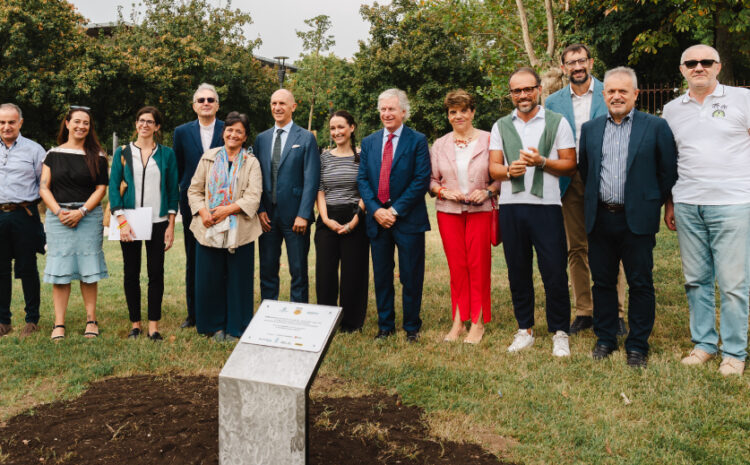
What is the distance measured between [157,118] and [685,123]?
4.84 m

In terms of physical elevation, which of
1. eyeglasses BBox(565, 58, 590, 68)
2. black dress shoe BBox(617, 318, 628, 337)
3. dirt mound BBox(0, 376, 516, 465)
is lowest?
dirt mound BBox(0, 376, 516, 465)

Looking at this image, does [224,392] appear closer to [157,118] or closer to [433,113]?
[157,118]

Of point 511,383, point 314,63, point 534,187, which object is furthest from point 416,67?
point 511,383

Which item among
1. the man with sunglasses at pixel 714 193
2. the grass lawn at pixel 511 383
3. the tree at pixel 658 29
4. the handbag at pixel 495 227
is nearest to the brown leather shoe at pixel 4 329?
the grass lawn at pixel 511 383

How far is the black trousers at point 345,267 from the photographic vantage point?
19.4 feet

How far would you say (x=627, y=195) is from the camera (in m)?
4.62

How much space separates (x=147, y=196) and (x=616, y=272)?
440 centimetres

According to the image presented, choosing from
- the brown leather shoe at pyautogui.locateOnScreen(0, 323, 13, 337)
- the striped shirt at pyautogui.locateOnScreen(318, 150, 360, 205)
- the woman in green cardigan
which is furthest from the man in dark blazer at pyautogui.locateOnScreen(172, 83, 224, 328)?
the brown leather shoe at pyautogui.locateOnScreen(0, 323, 13, 337)

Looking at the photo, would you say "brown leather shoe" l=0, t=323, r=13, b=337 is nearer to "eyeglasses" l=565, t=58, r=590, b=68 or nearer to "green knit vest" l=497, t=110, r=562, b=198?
"green knit vest" l=497, t=110, r=562, b=198

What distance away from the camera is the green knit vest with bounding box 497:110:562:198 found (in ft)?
16.5

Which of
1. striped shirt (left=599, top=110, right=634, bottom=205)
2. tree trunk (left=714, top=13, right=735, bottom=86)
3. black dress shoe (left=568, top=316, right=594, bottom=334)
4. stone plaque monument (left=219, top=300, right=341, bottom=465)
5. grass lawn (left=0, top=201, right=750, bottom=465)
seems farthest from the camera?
tree trunk (left=714, top=13, right=735, bottom=86)

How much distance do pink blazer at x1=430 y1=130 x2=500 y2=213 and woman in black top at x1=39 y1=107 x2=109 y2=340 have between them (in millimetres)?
3346

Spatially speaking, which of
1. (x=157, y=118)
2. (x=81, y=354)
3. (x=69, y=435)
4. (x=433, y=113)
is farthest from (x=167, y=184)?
(x=433, y=113)

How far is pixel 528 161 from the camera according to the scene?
16.1 ft
